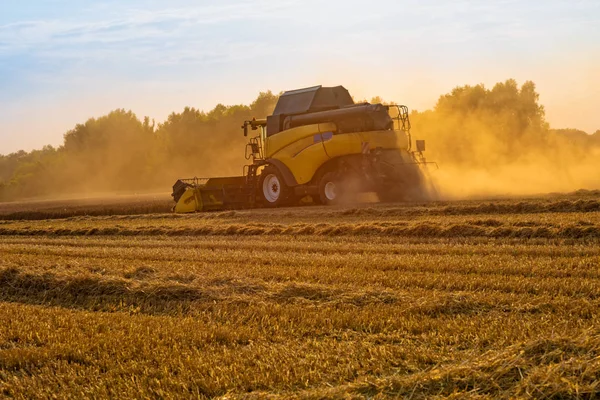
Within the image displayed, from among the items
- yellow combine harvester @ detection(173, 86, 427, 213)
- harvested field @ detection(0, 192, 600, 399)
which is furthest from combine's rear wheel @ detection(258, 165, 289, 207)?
harvested field @ detection(0, 192, 600, 399)

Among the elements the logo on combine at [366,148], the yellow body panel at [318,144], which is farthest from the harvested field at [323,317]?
the yellow body panel at [318,144]

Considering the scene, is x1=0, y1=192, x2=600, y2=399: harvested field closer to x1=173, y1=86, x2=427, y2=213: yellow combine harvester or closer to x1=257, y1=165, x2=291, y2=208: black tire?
x1=173, y1=86, x2=427, y2=213: yellow combine harvester

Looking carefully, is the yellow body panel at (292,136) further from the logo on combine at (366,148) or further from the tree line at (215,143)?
the tree line at (215,143)

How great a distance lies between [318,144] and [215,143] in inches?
1208

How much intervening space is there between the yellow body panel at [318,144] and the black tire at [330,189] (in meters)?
0.42

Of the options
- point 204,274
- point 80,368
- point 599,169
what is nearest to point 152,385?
point 80,368

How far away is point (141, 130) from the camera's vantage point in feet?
196

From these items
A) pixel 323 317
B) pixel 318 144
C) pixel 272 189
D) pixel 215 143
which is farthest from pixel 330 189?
pixel 215 143

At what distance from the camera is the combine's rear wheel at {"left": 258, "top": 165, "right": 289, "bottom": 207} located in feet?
69.1

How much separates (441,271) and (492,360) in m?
4.06

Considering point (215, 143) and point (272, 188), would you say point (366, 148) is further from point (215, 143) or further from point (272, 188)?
point (215, 143)

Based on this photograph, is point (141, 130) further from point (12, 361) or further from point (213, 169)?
point (12, 361)

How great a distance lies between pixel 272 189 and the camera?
21625 millimetres

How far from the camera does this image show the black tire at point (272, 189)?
21.0 metres
